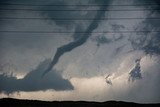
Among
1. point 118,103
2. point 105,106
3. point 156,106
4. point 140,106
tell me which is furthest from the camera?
point 118,103

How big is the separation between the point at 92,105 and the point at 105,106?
24.9 feet

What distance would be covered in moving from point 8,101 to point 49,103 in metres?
14.7

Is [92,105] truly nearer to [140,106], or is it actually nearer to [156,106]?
[140,106]

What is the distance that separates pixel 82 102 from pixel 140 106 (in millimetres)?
26729

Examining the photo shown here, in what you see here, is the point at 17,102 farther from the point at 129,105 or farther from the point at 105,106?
the point at 129,105

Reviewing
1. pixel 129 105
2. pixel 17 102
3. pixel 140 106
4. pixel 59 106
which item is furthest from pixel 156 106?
pixel 17 102

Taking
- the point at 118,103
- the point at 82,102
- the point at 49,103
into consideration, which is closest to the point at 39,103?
the point at 49,103

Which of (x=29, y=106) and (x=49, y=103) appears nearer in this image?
(x=29, y=106)

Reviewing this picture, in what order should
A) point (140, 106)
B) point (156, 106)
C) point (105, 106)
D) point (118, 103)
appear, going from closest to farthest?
point (156, 106) → point (140, 106) → point (105, 106) → point (118, 103)

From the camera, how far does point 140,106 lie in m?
101

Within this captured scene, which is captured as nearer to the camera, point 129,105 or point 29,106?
point 29,106

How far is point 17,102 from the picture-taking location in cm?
10406

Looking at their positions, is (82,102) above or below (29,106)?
above

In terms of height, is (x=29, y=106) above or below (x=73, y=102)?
below
